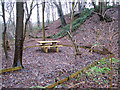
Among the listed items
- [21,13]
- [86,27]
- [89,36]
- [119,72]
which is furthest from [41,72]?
[86,27]

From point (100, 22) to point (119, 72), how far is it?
10.2 meters

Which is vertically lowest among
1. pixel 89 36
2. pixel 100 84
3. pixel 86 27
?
pixel 100 84

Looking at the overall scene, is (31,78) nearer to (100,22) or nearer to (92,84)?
(92,84)

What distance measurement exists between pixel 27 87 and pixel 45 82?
2.16 ft

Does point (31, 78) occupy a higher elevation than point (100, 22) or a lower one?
lower

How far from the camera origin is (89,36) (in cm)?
1219

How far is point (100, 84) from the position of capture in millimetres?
3988

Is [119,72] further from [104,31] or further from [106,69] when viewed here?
[104,31]

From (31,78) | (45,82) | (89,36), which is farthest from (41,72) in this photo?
(89,36)

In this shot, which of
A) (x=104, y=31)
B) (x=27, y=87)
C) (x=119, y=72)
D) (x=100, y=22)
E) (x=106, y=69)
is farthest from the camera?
(x=100, y=22)

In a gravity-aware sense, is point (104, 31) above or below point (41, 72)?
above

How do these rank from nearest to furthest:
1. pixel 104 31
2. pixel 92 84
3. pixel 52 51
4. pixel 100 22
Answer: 1. pixel 92 84
2. pixel 52 51
3. pixel 104 31
4. pixel 100 22

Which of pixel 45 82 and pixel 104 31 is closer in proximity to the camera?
pixel 45 82

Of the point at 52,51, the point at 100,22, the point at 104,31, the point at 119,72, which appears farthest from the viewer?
the point at 100,22
